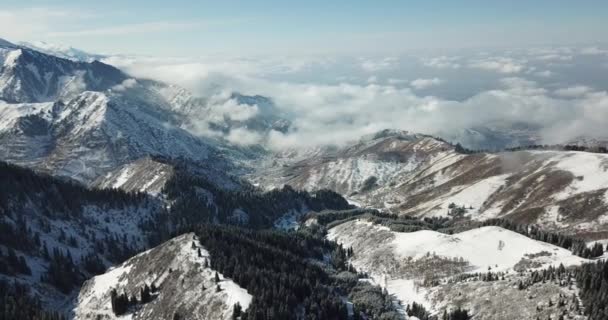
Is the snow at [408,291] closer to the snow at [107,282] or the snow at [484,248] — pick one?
the snow at [484,248]

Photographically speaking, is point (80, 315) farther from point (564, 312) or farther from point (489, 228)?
point (489, 228)

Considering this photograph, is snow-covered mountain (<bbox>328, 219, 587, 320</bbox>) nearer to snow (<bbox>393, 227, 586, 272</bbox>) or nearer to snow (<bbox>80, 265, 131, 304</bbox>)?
snow (<bbox>393, 227, 586, 272</bbox>)

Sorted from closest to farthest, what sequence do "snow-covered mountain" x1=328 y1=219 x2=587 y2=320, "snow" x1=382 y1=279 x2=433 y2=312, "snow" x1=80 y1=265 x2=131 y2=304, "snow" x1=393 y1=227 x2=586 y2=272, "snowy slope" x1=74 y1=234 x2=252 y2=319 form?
"snow-covered mountain" x1=328 y1=219 x2=587 y2=320 < "snowy slope" x1=74 y1=234 x2=252 y2=319 < "snow" x1=382 y1=279 x2=433 y2=312 < "snow" x1=393 y1=227 x2=586 y2=272 < "snow" x1=80 y1=265 x2=131 y2=304

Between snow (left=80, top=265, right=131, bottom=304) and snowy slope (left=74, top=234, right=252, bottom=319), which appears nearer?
snowy slope (left=74, top=234, right=252, bottom=319)

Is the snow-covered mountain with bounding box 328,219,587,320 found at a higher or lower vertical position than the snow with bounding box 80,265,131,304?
higher

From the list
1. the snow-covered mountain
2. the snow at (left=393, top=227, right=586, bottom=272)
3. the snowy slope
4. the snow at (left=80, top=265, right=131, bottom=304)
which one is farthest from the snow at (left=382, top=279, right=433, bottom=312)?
the snow at (left=80, top=265, right=131, bottom=304)

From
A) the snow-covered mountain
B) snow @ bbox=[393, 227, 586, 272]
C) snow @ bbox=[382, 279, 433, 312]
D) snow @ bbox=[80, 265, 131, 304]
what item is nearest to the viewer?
the snow-covered mountain
